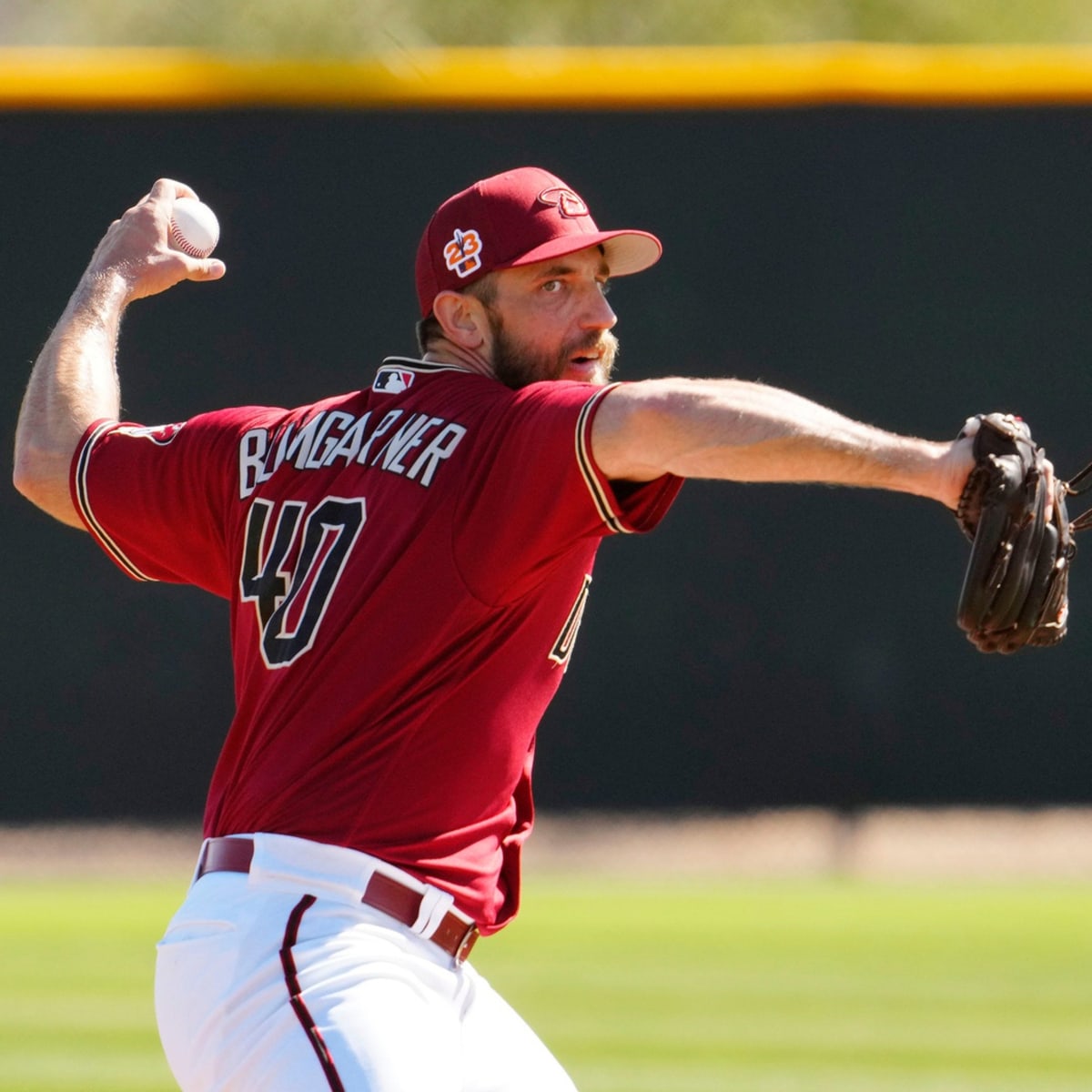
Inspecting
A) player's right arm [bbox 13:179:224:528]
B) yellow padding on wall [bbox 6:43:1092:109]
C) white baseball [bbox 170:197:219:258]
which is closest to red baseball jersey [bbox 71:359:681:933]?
player's right arm [bbox 13:179:224:528]

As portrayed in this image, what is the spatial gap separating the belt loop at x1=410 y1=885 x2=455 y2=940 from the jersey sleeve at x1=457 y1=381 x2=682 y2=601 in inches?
16.0

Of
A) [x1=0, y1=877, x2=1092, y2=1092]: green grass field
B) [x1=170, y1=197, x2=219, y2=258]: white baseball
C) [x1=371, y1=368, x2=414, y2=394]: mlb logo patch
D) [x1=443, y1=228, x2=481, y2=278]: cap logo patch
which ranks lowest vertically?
[x1=0, y1=877, x2=1092, y2=1092]: green grass field

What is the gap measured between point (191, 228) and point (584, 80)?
5.24 meters

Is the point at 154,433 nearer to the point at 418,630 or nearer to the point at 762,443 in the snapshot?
the point at 418,630

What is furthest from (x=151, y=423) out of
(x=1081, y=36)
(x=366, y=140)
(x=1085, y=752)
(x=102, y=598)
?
(x=1081, y=36)

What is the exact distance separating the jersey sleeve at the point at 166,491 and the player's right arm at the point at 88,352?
0.18 ft

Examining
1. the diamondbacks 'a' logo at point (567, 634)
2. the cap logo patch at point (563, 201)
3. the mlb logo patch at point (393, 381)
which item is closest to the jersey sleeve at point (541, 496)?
the diamondbacks 'a' logo at point (567, 634)

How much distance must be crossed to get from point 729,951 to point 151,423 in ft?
10.7

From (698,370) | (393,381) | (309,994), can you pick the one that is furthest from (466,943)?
(698,370)

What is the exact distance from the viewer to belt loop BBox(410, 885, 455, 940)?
2699 mm

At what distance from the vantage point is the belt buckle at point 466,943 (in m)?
2.79

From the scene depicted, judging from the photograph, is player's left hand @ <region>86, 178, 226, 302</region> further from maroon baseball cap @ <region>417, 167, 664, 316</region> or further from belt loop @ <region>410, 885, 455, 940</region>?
belt loop @ <region>410, 885, 455, 940</region>

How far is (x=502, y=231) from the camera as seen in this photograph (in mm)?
3092

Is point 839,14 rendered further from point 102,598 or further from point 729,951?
point 729,951
